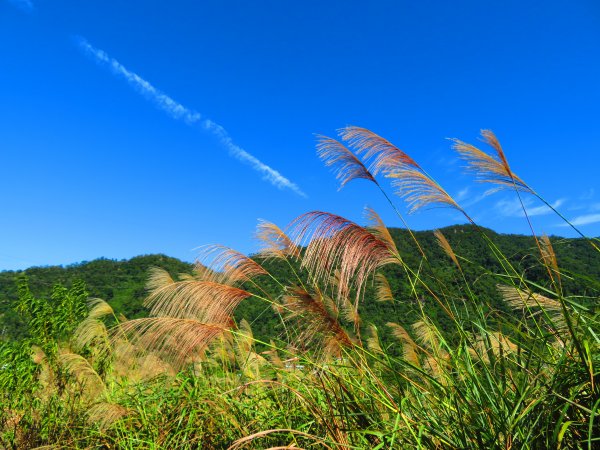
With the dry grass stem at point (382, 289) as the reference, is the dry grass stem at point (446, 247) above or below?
above

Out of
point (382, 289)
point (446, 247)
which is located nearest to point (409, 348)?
point (382, 289)

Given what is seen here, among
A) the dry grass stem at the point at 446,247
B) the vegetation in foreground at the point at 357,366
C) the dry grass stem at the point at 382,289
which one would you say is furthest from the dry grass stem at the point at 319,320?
the dry grass stem at the point at 446,247

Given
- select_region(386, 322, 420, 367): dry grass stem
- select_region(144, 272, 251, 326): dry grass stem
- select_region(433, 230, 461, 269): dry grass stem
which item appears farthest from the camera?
select_region(386, 322, 420, 367): dry grass stem

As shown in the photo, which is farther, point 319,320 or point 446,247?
point 446,247

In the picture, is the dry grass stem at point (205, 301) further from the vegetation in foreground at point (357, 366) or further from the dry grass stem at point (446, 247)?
the dry grass stem at point (446, 247)

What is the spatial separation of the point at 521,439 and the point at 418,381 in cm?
104

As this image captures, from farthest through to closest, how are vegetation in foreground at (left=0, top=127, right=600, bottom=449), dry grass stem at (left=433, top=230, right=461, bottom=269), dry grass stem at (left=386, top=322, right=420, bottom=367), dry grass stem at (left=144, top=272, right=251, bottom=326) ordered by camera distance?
dry grass stem at (left=386, top=322, right=420, bottom=367) → dry grass stem at (left=433, top=230, right=461, bottom=269) → dry grass stem at (left=144, top=272, right=251, bottom=326) → vegetation in foreground at (left=0, top=127, right=600, bottom=449)

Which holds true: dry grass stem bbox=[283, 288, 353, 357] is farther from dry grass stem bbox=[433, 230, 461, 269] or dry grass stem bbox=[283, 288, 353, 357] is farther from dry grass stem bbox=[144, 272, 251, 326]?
dry grass stem bbox=[433, 230, 461, 269]

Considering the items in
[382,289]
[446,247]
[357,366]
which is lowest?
[357,366]

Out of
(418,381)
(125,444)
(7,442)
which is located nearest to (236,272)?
(418,381)

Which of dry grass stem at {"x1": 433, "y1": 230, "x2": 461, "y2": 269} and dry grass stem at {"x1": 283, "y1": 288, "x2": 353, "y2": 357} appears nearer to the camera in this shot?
dry grass stem at {"x1": 283, "y1": 288, "x2": 353, "y2": 357}

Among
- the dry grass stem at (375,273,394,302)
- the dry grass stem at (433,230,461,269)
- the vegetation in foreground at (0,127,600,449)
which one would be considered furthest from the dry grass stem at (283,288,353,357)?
the dry grass stem at (433,230,461,269)

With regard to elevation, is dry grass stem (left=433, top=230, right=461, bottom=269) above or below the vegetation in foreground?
above

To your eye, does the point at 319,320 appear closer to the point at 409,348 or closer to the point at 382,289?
the point at 382,289
